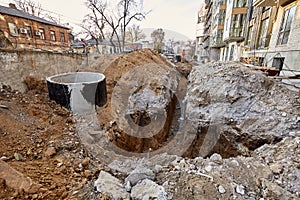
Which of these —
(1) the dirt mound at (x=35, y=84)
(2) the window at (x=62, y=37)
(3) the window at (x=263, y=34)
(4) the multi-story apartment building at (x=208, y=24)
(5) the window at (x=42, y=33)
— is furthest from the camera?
(4) the multi-story apartment building at (x=208, y=24)

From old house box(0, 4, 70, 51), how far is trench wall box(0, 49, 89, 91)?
224 inches

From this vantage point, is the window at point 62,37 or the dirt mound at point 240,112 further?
the window at point 62,37

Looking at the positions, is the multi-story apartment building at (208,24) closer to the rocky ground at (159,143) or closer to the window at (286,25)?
the window at (286,25)

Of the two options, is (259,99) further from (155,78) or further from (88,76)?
(88,76)

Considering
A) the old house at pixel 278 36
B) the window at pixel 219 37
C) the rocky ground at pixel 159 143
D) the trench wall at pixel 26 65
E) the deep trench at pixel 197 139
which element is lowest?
the deep trench at pixel 197 139

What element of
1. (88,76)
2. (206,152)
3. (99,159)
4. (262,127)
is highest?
(88,76)

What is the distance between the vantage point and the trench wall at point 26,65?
4284 mm

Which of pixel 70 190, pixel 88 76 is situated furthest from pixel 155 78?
pixel 70 190

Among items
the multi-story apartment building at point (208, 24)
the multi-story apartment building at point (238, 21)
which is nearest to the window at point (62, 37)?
the multi-story apartment building at point (238, 21)

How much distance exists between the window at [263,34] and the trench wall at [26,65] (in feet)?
36.8

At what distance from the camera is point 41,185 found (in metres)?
1.70

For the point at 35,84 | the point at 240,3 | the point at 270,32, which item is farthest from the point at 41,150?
the point at 240,3

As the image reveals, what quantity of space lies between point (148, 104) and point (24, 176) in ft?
15.9

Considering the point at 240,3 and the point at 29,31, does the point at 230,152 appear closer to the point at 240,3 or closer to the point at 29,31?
the point at 240,3
